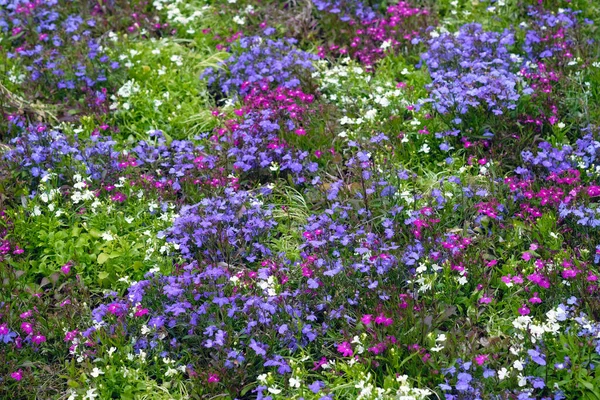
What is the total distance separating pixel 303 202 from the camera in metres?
5.46

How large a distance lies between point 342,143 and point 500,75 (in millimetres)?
1328

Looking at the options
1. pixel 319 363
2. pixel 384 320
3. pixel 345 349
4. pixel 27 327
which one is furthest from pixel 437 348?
pixel 27 327

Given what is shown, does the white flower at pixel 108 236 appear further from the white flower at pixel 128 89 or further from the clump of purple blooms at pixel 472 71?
the clump of purple blooms at pixel 472 71

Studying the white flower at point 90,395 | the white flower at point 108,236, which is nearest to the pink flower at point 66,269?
the white flower at point 108,236

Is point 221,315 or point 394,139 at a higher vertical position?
point 394,139

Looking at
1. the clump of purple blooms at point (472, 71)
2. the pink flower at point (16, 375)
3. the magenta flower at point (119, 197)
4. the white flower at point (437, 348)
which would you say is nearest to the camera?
the white flower at point (437, 348)

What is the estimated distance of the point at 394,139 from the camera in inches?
227

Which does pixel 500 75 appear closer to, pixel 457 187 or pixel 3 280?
pixel 457 187

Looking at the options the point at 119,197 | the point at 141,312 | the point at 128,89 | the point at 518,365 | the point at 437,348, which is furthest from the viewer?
the point at 128,89

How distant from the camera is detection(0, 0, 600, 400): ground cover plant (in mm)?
4293

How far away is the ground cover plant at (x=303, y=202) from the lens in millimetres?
4293

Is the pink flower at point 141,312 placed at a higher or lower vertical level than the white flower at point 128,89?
lower

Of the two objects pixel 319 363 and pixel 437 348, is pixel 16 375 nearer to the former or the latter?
pixel 319 363

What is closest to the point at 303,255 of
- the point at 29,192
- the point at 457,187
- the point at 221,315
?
the point at 221,315
